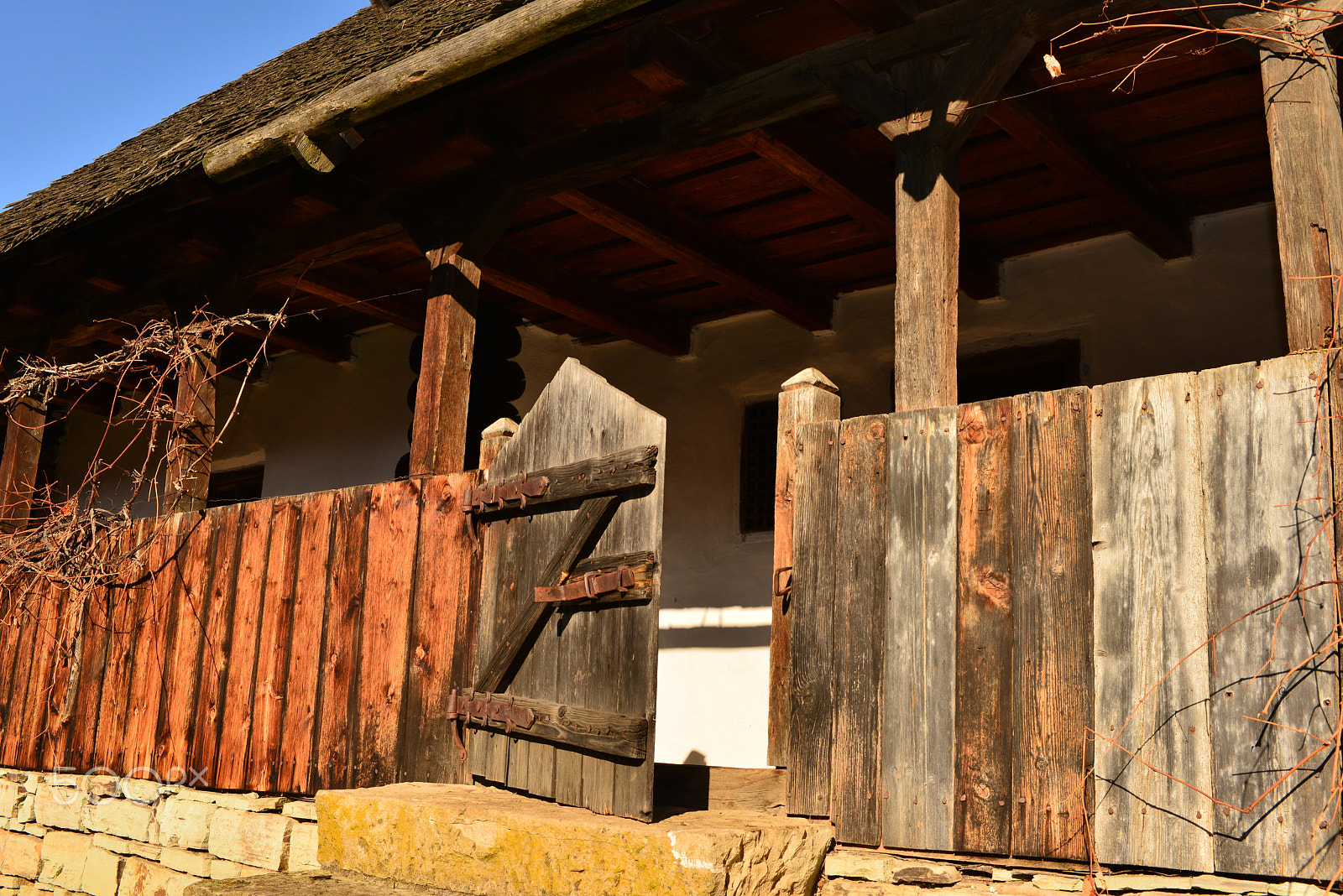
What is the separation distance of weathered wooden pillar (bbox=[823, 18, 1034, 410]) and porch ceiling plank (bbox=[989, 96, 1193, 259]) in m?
0.37

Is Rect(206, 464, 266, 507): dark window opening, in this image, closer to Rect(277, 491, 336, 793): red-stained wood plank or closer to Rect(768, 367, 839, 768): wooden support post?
Rect(277, 491, 336, 793): red-stained wood plank

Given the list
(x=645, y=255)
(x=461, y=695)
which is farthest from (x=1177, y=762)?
(x=645, y=255)

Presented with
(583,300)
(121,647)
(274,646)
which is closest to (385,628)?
(274,646)

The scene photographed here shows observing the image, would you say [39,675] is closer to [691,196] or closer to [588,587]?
[588,587]

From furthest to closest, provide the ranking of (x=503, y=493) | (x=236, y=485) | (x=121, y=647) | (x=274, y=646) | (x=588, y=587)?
(x=236, y=485) → (x=121, y=647) → (x=274, y=646) → (x=503, y=493) → (x=588, y=587)

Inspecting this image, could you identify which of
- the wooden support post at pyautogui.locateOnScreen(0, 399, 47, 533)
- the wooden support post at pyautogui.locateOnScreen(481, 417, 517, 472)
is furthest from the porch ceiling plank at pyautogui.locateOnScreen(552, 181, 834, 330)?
the wooden support post at pyautogui.locateOnScreen(0, 399, 47, 533)

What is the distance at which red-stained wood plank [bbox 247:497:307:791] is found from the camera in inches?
198

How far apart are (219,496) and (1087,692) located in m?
8.42

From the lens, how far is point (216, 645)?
5398 mm

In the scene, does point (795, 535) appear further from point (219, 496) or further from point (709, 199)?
point (219, 496)

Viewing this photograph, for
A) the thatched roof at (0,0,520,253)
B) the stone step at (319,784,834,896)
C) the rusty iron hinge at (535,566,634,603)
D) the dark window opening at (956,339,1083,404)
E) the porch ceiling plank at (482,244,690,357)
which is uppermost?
the thatched roof at (0,0,520,253)

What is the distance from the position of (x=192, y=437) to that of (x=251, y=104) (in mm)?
1762

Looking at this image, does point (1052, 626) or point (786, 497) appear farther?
point (786, 497)

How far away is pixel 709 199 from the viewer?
553 cm
